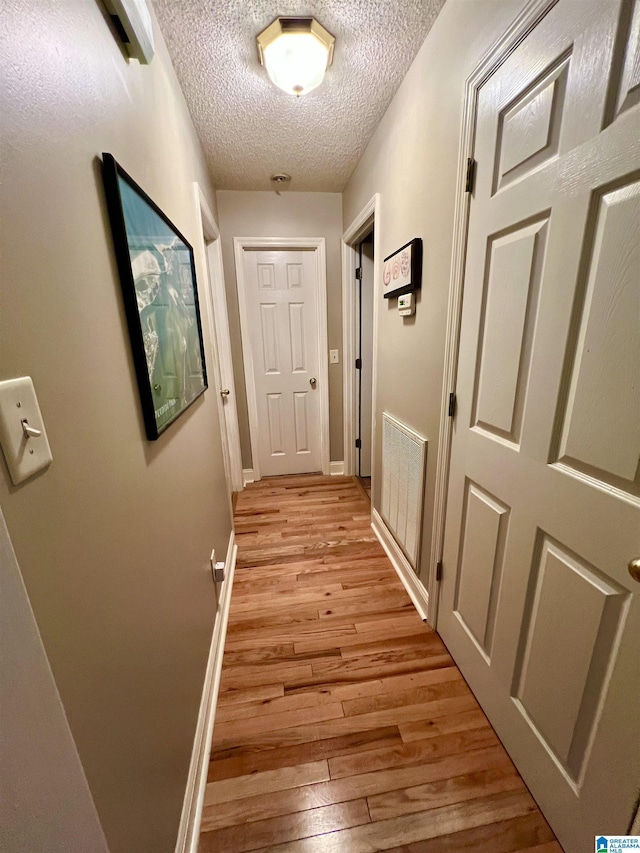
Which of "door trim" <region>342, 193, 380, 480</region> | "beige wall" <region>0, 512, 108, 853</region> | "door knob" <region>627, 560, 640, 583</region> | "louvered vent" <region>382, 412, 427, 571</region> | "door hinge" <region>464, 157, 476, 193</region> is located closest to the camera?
"beige wall" <region>0, 512, 108, 853</region>

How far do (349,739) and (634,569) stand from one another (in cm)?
112

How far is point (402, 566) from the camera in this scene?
6.21 feet

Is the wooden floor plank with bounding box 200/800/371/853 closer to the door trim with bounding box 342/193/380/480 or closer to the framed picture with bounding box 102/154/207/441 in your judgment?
the framed picture with bounding box 102/154/207/441

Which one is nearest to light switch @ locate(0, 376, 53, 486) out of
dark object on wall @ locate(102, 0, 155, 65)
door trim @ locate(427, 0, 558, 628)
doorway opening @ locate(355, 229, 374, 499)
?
dark object on wall @ locate(102, 0, 155, 65)

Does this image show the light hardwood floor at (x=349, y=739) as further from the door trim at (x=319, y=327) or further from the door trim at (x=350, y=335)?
the door trim at (x=319, y=327)

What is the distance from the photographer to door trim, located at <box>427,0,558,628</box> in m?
0.85

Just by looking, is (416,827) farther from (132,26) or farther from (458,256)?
(132,26)

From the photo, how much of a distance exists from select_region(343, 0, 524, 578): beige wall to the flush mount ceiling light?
1.36ft

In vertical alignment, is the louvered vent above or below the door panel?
below

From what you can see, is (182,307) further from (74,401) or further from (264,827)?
(264,827)

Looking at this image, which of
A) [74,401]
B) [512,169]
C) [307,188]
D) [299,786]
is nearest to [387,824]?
[299,786]

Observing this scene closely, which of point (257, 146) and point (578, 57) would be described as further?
point (257, 146)

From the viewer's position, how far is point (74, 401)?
1.76ft

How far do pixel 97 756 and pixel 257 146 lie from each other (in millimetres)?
2677
